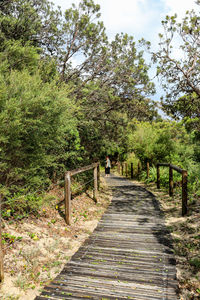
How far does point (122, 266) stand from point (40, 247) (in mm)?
1559

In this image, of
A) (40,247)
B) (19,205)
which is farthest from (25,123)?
(40,247)

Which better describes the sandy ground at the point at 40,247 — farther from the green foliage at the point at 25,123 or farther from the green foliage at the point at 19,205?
the green foliage at the point at 25,123

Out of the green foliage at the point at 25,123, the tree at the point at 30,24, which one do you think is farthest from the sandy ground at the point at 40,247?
the tree at the point at 30,24

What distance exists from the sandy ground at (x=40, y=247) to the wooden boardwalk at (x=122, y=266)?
217mm

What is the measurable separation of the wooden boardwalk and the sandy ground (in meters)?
0.22

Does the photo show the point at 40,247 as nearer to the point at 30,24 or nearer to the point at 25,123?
the point at 25,123

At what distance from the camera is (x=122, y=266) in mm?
4043

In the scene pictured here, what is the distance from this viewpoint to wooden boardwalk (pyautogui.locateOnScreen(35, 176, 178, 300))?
3.31m

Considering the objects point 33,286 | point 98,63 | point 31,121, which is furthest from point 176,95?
point 33,286

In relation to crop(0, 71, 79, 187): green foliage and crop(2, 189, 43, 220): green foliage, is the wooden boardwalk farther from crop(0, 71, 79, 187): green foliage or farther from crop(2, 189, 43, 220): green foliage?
crop(0, 71, 79, 187): green foliage

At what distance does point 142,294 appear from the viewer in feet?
10.7

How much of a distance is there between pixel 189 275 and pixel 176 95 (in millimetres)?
6839

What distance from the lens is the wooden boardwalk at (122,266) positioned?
3311 millimetres

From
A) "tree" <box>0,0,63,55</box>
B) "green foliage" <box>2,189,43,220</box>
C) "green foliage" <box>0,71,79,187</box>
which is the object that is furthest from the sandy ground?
"tree" <box>0,0,63,55</box>
